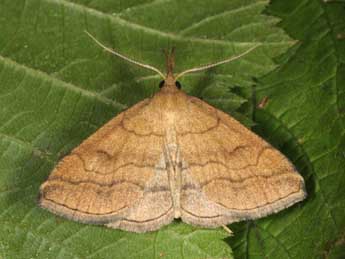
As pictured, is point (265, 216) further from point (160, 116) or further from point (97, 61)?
point (97, 61)

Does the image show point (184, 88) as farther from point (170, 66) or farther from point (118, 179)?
point (118, 179)

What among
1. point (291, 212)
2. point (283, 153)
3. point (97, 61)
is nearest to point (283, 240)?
point (291, 212)

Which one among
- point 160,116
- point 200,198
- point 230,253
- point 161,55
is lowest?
point 230,253

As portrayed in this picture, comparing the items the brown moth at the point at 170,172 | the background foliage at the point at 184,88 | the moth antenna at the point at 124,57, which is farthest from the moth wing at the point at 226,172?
the moth antenna at the point at 124,57

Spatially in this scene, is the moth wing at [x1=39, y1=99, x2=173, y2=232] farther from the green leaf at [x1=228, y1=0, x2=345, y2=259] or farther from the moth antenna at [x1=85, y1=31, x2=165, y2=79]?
the green leaf at [x1=228, y1=0, x2=345, y2=259]

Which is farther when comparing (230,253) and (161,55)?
(161,55)

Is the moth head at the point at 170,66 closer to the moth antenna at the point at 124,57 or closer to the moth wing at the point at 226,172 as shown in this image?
the moth antenna at the point at 124,57
